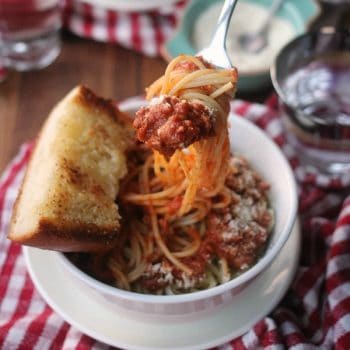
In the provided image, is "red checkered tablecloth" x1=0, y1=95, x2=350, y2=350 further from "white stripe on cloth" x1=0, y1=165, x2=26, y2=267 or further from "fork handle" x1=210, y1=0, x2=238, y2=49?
"fork handle" x1=210, y1=0, x2=238, y2=49

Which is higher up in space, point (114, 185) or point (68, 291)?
point (114, 185)

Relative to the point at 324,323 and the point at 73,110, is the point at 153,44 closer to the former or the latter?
the point at 73,110

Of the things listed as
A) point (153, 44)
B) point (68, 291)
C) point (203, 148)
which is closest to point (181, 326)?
point (68, 291)

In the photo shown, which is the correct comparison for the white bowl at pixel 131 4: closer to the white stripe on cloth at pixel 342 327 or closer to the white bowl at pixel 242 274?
the white bowl at pixel 242 274

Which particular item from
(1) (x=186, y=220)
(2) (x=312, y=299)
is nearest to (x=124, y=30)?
(1) (x=186, y=220)

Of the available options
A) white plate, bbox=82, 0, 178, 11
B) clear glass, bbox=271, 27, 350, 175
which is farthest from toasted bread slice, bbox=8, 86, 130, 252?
white plate, bbox=82, 0, 178, 11
